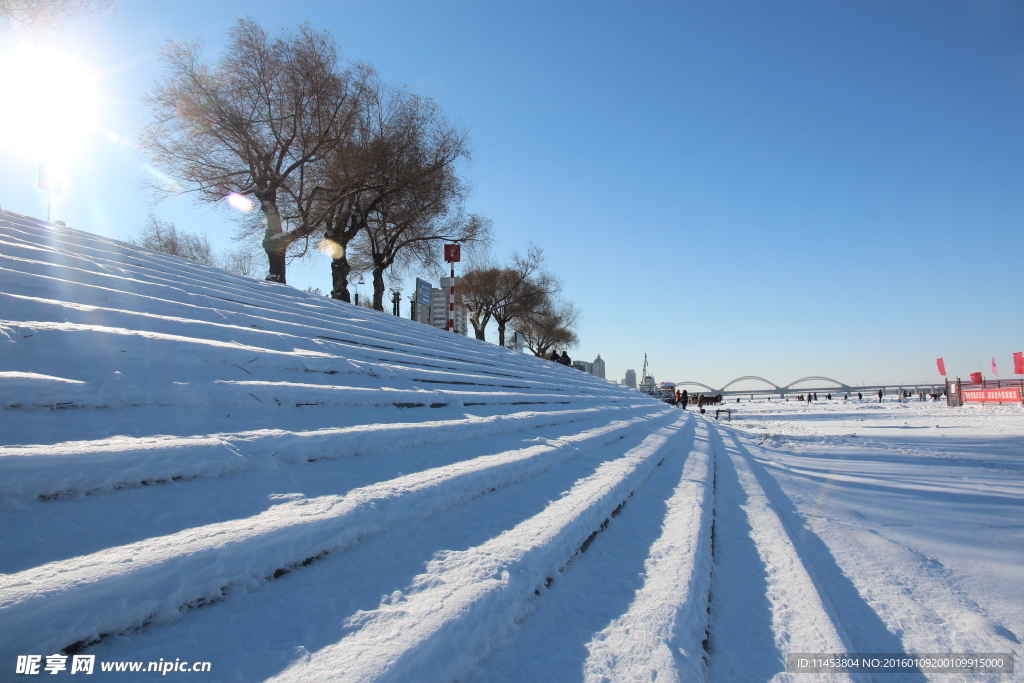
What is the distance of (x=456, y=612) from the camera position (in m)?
1.25

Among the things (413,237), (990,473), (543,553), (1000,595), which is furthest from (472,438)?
(413,237)

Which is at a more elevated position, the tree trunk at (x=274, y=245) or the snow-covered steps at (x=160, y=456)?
the tree trunk at (x=274, y=245)

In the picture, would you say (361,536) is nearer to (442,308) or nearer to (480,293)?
(442,308)

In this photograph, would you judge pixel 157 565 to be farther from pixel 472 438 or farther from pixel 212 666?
pixel 472 438

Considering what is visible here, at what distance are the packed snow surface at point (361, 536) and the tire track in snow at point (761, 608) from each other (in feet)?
0.04

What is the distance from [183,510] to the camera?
1.34 metres

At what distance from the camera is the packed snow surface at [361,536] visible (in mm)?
1040

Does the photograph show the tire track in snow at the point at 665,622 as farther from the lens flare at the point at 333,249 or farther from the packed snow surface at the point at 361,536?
the lens flare at the point at 333,249

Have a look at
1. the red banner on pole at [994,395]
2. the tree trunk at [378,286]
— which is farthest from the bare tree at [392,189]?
the red banner on pole at [994,395]

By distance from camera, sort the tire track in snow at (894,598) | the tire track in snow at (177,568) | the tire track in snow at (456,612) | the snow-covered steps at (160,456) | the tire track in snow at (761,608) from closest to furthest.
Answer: the tire track in snow at (177,568) < the tire track in snow at (456,612) < the snow-covered steps at (160,456) < the tire track in snow at (761,608) < the tire track in snow at (894,598)

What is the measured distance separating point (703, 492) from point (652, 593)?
6.98 ft

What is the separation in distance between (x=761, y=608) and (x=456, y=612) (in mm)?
1433

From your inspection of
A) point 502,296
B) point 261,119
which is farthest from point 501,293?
point 261,119

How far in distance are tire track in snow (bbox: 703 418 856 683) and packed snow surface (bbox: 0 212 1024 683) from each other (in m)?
0.01
